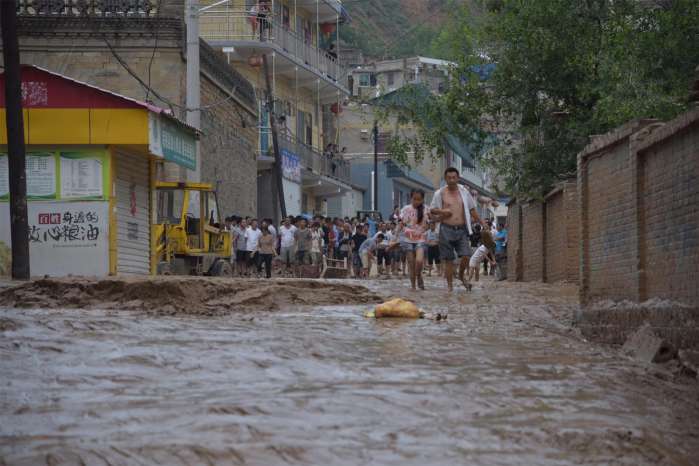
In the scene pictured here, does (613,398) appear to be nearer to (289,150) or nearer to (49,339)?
(49,339)

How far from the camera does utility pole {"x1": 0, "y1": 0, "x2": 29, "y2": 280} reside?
68.1ft

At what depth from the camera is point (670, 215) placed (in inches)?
391

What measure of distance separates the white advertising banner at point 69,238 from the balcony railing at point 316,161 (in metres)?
21.8

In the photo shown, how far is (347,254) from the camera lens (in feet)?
119

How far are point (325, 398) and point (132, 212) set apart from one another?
2023cm

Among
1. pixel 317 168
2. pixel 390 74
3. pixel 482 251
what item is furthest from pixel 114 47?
pixel 390 74

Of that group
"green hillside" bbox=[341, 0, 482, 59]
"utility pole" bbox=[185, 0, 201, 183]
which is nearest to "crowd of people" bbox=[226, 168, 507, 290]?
"utility pole" bbox=[185, 0, 201, 183]

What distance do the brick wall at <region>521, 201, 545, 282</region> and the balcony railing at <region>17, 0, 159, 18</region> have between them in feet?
36.0

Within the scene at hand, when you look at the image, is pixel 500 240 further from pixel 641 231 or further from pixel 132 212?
pixel 641 231

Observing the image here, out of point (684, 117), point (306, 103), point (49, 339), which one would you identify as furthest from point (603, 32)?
point (306, 103)

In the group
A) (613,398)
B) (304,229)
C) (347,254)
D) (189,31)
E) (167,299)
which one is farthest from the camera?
(347,254)

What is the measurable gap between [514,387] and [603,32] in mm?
17123

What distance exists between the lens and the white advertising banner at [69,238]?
24.2 m

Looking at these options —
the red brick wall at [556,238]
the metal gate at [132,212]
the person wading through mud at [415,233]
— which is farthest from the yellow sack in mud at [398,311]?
the metal gate at [132,212]
